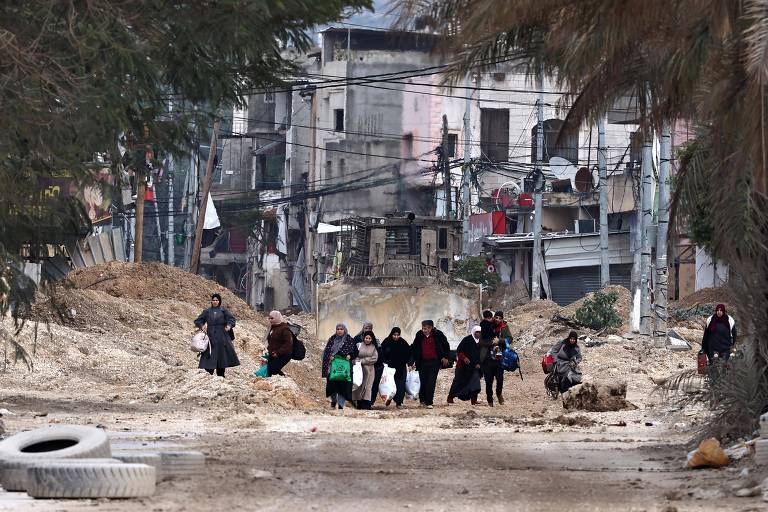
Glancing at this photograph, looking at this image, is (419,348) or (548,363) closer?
(419,348)

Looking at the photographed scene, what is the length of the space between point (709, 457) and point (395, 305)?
25.4 meters

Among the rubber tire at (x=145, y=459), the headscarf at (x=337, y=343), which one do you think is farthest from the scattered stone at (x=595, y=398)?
the rubber tire at (x=145, y=459)

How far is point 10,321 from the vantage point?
93.2 feet

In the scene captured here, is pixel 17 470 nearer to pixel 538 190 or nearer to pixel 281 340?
pixel 281 340

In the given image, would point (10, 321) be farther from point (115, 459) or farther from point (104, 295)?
point (115, 459)

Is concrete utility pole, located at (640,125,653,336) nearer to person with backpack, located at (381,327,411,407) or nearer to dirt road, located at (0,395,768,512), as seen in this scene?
person with backpack, located at (381,327,411,407)

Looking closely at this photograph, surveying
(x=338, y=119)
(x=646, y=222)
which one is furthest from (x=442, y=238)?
(x=338, y=119)

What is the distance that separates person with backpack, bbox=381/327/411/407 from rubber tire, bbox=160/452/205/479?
37.8 feet

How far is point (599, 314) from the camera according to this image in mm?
43500

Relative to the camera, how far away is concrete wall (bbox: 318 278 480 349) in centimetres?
3762

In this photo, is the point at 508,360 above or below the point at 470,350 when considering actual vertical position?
below

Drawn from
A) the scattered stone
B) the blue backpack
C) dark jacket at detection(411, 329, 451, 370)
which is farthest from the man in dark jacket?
the scattered stone

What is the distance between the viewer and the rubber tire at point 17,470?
10.6 m

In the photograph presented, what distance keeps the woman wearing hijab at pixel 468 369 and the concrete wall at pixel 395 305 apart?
14.2 meters
